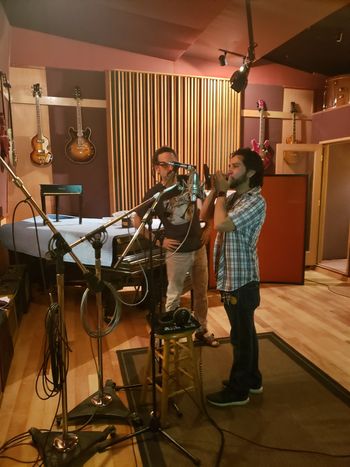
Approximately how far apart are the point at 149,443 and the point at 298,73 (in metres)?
5.26

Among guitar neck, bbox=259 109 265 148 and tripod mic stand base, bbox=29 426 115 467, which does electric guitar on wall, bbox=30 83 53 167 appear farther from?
tripod mic stand base, bbox=29 426 115 467

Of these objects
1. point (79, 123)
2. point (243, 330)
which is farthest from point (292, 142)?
point (243, 330)

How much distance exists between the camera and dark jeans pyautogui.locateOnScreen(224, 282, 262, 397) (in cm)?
190

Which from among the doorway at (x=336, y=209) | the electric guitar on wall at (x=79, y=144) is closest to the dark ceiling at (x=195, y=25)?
the electric guitar on wall at (x=79, y=144)

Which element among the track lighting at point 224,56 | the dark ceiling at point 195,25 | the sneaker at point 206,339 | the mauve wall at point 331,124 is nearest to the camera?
the sneaker at point 206,339

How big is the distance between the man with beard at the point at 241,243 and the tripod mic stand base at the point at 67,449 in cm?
83

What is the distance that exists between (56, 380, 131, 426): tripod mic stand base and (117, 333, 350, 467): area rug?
0.32 ft

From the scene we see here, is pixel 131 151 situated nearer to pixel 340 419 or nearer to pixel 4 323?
pixel 4 323

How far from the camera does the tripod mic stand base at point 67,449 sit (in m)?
1.59

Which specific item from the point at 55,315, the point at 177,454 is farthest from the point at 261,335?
the point at 55,315

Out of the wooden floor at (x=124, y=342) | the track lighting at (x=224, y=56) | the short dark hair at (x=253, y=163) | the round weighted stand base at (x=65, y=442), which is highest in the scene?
the track lighting at (x=224, y=56)

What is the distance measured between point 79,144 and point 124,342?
8.81 ft

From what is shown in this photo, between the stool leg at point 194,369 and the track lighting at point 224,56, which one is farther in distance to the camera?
the track lighting at point 224,56

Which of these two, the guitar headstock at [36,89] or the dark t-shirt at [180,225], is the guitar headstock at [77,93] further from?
the dark t-shirt at [180,225]
